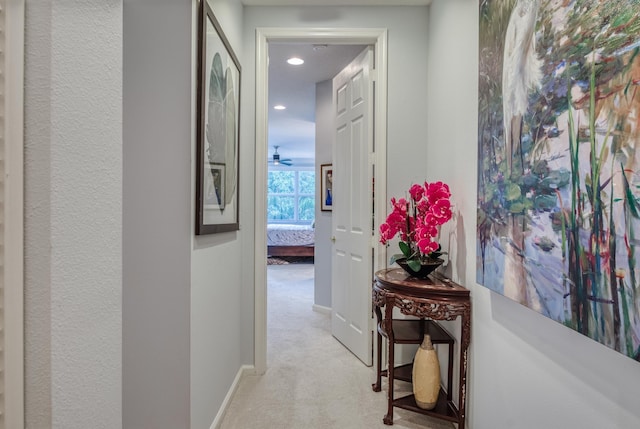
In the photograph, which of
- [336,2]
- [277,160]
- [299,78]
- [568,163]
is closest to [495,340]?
[568,163]

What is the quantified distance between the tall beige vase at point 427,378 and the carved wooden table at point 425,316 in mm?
44

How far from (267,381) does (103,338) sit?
6.36 feet

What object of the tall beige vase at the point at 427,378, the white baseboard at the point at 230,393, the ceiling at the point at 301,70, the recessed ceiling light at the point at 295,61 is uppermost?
the ceiling at the point at 301,70

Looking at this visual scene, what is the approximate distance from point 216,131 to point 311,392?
1762 millimetres

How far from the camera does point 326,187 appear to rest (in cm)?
457

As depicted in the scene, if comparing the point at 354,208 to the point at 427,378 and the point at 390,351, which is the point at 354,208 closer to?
the point at 390,351

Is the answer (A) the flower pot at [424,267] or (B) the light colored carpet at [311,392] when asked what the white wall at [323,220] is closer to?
(B) the light colored carpet at [311,392]

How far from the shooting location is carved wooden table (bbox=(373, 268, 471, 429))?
79.4 inches

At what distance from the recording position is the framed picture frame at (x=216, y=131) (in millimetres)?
1797

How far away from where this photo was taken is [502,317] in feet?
5.50

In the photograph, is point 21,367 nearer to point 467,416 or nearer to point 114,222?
point 114,222

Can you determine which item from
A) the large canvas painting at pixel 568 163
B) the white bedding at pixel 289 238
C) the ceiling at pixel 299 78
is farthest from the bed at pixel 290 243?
the large canvas painting at pixel 568 163

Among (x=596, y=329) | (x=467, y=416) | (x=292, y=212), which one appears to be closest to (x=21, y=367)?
(x=596, y=329)

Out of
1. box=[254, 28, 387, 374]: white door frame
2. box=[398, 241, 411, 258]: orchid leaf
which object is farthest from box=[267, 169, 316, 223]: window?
box=[398, 241, 411, 258]: orchid leaf
